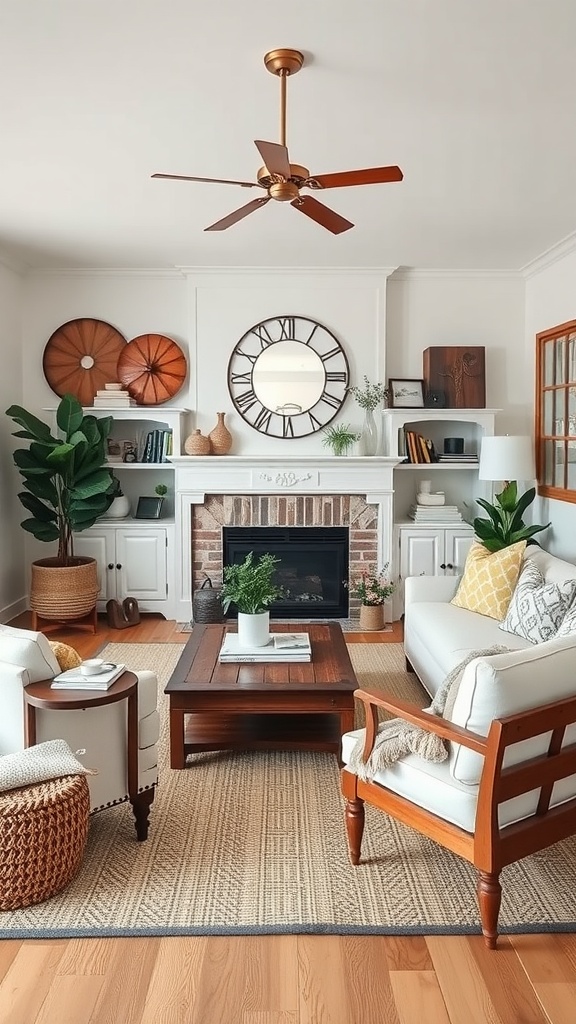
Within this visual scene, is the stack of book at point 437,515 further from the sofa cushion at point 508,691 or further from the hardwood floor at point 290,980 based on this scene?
the hardwood floor at point 290,980

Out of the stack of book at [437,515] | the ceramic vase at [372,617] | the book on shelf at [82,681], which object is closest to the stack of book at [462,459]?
the stack of book at [437,515]

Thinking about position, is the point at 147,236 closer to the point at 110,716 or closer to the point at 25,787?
the point at 110,716

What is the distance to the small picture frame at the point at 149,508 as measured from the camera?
5945mm

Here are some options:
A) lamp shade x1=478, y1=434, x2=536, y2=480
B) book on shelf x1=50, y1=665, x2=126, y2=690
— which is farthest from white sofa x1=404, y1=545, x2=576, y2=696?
book on shelf x1=50, y1=665, x2=126, y2=690

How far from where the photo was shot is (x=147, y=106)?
295 cm

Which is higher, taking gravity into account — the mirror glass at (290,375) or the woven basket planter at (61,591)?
the mirror glass at (290,375)

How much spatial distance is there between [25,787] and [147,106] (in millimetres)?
2477

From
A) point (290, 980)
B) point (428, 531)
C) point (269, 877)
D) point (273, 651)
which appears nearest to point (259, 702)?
point (273, 651)

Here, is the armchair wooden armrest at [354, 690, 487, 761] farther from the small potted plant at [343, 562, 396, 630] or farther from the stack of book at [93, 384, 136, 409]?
the stack of book at [93, 384, 136, 409]

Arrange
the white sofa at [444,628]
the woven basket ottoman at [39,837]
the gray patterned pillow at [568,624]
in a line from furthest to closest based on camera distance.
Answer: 1. the white sofa at [444,628]
2. the gray patterned pillow at [568,624]
3. the woven basket ottoman at [39,837]

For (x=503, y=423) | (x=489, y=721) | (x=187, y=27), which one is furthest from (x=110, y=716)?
(x=503, y=423)

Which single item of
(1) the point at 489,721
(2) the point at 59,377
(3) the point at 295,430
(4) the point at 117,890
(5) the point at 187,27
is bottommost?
(4) the point at 117,890

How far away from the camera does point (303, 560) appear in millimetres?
5926

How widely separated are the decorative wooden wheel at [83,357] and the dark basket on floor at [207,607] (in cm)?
180
